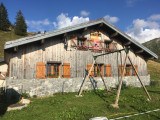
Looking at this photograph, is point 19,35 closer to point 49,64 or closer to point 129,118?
point 49,64

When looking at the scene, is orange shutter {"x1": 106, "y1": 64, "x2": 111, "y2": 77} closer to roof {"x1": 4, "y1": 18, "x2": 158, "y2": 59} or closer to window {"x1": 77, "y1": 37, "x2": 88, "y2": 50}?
window {"x1": 77, "y1": 37, "x2": 88, "y2": 50}

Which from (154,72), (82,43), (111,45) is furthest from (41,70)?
(154,72)

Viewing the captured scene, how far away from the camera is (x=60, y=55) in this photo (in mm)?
9773

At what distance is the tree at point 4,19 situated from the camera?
57.2 meters

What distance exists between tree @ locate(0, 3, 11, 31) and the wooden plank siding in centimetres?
5970

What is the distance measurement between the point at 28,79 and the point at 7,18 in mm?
67527

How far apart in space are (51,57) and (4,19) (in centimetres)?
6448

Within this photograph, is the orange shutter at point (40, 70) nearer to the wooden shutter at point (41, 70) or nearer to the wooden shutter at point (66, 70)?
the wooden shutter at point (41, 70)

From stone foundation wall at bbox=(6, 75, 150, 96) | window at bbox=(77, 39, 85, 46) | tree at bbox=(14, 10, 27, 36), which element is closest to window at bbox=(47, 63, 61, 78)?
stone foundation wall at bbox=(6, 75, 150, 96)

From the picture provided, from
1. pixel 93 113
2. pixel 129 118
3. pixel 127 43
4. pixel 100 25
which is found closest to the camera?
pixel 129 118

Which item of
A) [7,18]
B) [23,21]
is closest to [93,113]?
[23,21]

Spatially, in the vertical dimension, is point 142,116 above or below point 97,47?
below

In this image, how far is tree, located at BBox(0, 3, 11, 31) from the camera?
57.2 meters

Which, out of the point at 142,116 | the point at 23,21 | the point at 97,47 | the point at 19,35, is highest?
the point at 23,21
